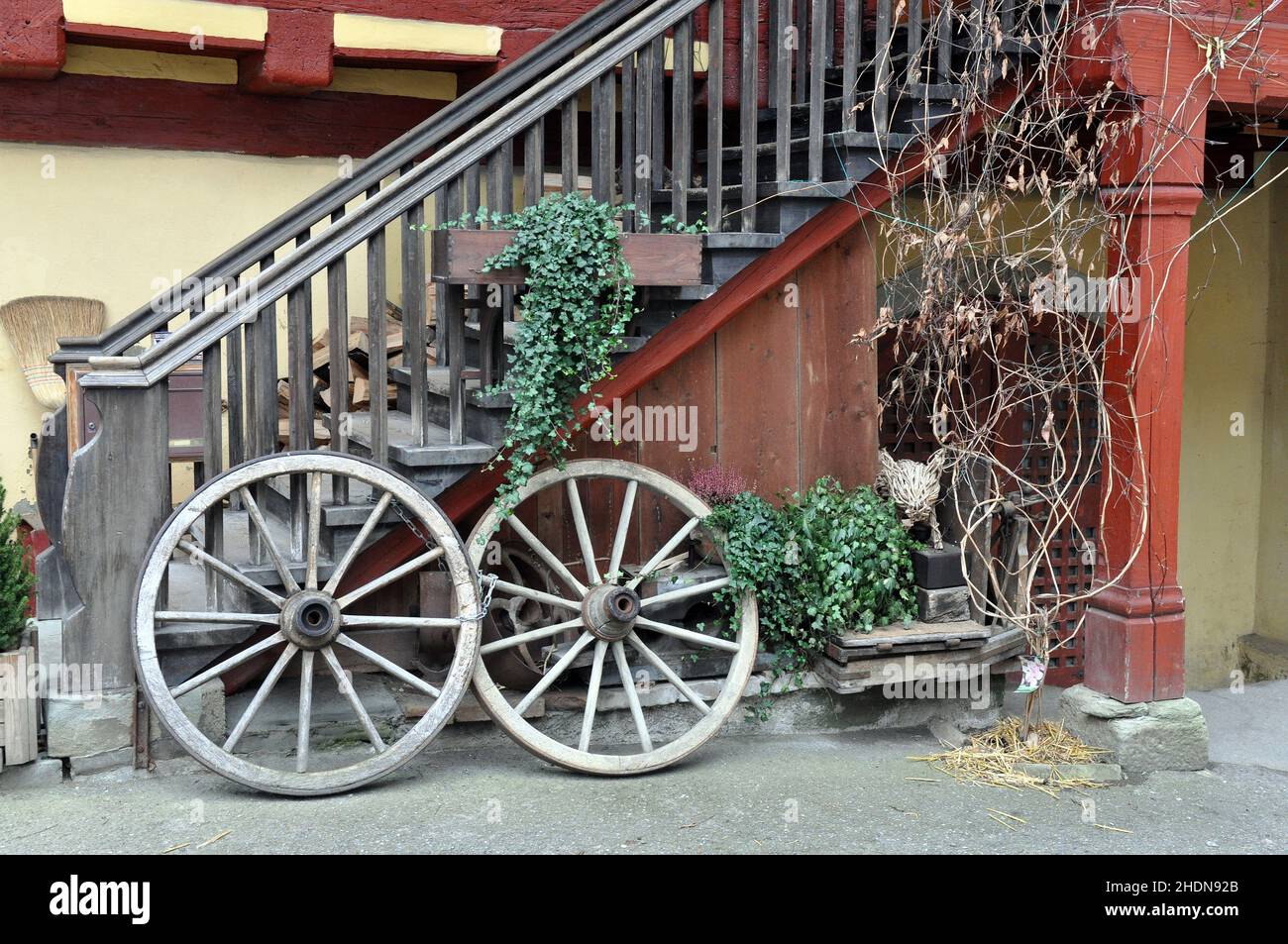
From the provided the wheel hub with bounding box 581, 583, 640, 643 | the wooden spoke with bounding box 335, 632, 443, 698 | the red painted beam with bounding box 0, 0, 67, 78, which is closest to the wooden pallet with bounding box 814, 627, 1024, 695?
the wheel hub with bounding box 581, 583, 640, 643

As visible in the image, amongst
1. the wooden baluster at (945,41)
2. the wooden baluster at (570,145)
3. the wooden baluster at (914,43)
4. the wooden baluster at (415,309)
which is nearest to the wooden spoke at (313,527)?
the wooden baluster at (415,309)

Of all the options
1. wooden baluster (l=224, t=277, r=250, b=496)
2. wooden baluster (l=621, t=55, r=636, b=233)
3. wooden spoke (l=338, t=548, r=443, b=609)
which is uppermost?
wooden baluster (l=621, t=55, r=636, b=233)

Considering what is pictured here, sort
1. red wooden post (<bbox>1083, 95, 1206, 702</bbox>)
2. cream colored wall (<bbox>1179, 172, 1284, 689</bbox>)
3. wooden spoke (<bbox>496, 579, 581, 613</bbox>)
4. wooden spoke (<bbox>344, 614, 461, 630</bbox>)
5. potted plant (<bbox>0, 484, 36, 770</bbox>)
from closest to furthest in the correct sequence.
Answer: potted plant (<bbox>0, 484, 36, 770</bbox>) < wooden spoke (<bbox>344, 614, 461, 630</bbox>) < wooden spoke (<bbox>496, 579, 581, 613</bbox>) < red wooden post (<bbox>1083, 95, 1206, 702</bbox>) < cream colored wall (<bbox>1179, 172, 1284, 689</bbox>)

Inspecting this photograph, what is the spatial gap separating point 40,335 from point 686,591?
3.09m

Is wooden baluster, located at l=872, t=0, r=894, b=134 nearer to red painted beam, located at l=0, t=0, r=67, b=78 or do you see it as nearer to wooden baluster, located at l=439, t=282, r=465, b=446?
wooden baluster, located at l=439, t=282, r=465, b=446

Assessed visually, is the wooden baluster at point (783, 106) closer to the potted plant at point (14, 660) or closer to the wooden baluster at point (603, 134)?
the wooden baluster at point (603, 134)

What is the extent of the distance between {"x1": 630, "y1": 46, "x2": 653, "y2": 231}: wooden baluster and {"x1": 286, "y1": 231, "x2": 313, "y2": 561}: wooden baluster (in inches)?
50.8

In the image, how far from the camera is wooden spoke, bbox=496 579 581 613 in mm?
4930

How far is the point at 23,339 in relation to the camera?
5730mm

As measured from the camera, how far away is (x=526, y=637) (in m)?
4.98

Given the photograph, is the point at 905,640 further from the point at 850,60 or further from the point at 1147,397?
the point at 850,60

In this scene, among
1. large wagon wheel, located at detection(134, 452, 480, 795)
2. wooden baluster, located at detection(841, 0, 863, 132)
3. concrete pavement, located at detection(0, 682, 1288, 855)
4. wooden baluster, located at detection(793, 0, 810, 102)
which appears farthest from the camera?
wooden baluster, located at detection(793, 0, 810, 102)

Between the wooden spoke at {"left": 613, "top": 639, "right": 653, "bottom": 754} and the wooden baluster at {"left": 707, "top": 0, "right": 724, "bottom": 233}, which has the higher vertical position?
the wooden baluster at {"left": 707, "top": 0, "right": 724, "bottom": 233}

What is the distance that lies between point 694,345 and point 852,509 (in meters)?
0.97
